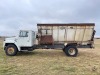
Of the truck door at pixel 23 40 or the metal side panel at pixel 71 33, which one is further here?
the metal side panel at pixel 71 33

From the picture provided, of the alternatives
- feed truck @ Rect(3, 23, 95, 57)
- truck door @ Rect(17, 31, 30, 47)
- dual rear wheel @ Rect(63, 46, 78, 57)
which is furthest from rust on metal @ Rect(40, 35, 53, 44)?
dual rear wheel @ Rect(63, 46, 78, 57)

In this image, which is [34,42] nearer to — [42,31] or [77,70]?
[42,31]

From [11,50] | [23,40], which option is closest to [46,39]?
[23,40]

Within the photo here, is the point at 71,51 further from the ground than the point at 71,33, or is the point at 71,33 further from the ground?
the point at 71,33

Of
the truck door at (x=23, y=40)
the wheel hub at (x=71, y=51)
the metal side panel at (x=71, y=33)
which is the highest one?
the metal side panel at (x=71, y=33)

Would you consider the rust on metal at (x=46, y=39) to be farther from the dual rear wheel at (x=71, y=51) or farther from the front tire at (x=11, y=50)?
the front tire at (x=11, y=50)

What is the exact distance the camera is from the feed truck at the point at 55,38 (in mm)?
18297

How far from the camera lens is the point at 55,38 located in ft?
61.2

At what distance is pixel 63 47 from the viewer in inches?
731

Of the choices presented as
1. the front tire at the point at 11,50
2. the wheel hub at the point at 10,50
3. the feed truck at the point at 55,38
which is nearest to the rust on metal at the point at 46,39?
the feed truck at the point at 55,38

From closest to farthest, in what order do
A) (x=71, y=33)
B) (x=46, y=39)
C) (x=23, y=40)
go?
(x=23, y=40), (x=46, y=39), (x=71, y=33)

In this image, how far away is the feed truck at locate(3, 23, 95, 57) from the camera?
60.0ft

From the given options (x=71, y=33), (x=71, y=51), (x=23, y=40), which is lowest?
(x=71, y=51)

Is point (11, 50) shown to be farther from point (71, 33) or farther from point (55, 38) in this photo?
point (71, 33)
